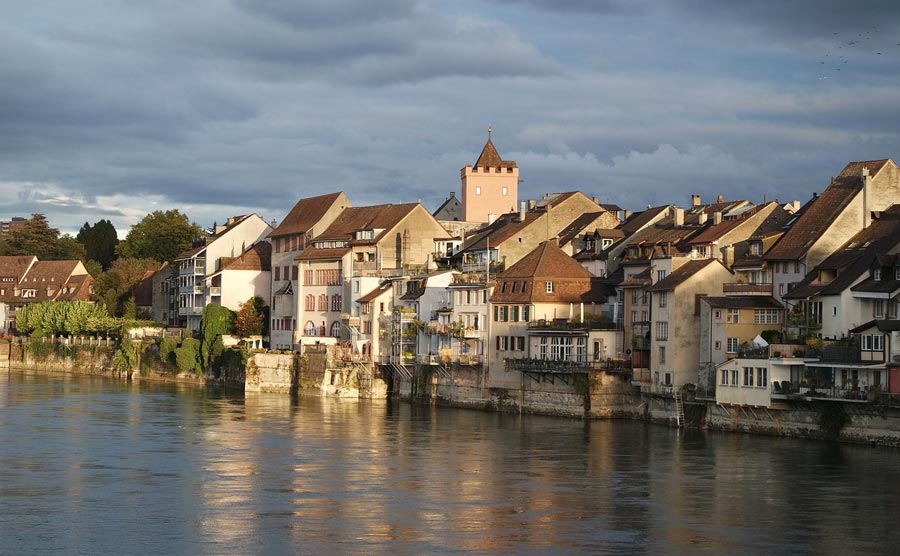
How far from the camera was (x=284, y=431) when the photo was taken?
7550 centimetres

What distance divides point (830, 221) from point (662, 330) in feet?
36.9

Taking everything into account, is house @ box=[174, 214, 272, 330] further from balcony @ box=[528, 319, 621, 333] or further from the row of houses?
balcony @ box=[528, 319, 621, 333]

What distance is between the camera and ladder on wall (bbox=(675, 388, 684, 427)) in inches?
2997

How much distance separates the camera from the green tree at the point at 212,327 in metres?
118

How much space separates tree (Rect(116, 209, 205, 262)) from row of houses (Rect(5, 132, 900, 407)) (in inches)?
1675

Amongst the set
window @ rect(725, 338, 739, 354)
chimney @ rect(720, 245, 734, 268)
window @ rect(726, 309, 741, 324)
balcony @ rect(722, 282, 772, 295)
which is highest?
chimney @ rect(720, 245, 734, 268)

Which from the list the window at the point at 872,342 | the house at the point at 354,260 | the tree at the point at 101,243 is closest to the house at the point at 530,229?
the house at the point at 354,260

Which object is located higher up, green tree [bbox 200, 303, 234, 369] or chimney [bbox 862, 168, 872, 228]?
chimney [bbox 862, 168, 872, 228]

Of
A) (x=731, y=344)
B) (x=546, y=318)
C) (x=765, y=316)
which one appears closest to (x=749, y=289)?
(x=765, y=316)

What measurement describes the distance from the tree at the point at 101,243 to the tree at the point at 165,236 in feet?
54.4

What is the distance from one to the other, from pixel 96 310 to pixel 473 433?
76.1 metres

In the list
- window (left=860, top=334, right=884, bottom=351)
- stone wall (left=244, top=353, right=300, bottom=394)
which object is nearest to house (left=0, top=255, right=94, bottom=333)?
stone wall (left=244, top=353, right=300, bottom=394)

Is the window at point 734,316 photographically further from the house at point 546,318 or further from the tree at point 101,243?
the tree at point 101,243

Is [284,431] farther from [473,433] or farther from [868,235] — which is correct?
[868,235]
